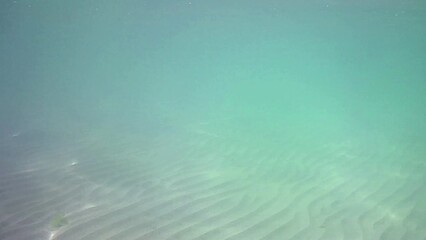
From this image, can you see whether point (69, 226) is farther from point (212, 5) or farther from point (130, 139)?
point (212, 5)

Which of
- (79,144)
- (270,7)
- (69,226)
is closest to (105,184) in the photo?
(69,226)

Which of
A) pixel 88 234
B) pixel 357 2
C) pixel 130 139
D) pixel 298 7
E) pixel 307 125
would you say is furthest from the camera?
pixel 298 7

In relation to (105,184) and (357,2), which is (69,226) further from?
(357,2)

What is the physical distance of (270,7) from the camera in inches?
1057

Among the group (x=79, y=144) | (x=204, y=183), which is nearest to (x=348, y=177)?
(x=204, y=183)

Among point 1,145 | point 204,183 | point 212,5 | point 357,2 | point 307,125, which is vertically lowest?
point 307,125

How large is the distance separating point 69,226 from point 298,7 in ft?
83.6

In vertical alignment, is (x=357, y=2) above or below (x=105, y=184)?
above

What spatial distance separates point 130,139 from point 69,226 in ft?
23.4

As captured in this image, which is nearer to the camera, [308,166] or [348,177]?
[348,177]

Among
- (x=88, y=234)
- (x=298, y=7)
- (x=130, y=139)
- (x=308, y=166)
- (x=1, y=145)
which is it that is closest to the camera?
(x=88, y=234)

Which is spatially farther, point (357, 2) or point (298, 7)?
point (298, 7)

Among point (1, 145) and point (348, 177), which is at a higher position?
point (1, 145)

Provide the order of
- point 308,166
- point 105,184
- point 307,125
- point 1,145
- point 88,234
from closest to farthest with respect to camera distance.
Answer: point 88,234
point 105,184
point 308,166
point 1,145
point 307,125
